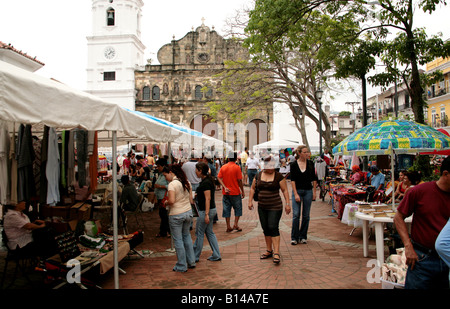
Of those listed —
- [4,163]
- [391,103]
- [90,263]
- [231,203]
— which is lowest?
[90,263]

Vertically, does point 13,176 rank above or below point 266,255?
above

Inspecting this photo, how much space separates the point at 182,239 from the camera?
17.2ft

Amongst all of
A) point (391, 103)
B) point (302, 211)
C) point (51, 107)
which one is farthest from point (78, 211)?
point (391, 103)

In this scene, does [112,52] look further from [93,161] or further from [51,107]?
[51,107]

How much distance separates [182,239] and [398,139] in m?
3.67

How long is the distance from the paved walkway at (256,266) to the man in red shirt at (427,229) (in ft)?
5.92

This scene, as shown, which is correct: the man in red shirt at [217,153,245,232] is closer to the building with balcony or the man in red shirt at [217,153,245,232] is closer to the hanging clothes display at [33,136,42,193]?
the hanging clothes display at [33,136,42,193]

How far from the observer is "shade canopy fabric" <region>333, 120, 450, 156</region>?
5.16 metres

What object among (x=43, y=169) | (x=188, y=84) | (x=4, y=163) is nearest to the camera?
(x=4, y=163)

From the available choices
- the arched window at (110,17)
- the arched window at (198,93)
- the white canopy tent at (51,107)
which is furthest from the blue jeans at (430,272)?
the arched window at (110,17)

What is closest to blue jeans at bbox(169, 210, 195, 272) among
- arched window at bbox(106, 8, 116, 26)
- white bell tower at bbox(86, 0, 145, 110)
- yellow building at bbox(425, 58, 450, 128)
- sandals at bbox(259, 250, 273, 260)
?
sandals at bbox(259, 250, 273, 260)

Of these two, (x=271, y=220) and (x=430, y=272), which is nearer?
(x=430, y=272)

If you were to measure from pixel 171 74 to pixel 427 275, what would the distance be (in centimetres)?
4211
